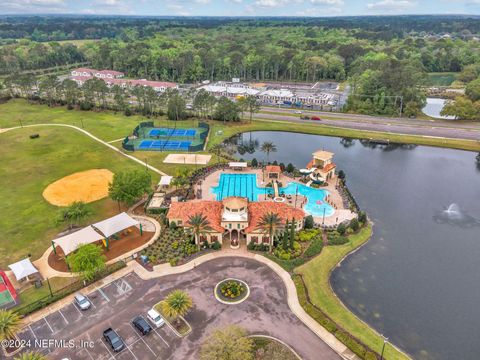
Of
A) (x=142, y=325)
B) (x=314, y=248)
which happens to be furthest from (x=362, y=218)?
(x=142, y=325)

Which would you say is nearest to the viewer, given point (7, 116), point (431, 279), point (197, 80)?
point (431, 279)

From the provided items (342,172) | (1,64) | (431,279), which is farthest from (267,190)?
(1,64)

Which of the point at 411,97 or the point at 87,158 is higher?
the point at 411,97

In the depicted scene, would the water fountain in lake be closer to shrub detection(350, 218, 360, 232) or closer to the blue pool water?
shrub detection(350, 218, 360, 232)

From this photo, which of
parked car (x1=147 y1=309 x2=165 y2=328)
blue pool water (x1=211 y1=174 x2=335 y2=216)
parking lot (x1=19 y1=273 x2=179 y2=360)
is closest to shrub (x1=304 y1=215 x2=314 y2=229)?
blue pool water (x1=211 y1=174 x2=335 y2=216)

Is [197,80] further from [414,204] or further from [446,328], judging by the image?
[446,328]

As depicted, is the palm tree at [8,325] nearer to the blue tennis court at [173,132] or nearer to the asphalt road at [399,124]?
the blue tennis court at [173,132]

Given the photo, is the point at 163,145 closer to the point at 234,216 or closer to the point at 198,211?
the point at 198,211
